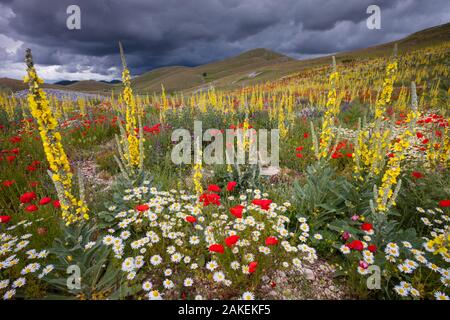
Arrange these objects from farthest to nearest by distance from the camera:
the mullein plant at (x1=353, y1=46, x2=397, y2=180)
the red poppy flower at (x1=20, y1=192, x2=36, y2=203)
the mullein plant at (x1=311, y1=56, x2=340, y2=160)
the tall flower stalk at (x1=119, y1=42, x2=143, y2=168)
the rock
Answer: the tall flower stalk at (x1=119, y1=42, x2=143, y2=168), the mullein plant at (x1=311, y1=56, x2=340, y2=160), the mullein plant at (x1=353, y1=46, x2=397, y2=180), the red poppy flower at (x1=20, y1=192, x2=36, y2=203), the rock

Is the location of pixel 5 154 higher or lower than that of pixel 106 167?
higher

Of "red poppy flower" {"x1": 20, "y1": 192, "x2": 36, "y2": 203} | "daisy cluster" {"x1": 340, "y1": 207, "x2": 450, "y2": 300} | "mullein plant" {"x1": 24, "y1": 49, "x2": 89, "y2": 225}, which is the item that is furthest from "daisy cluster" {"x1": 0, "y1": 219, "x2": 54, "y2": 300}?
"daisy cluster" {"x1": 340, "y1": 207, "x2": 450, "y2": 300}

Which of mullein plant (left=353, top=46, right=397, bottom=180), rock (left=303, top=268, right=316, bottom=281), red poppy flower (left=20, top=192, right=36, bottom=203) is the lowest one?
rock (left=303, top=268, right=316, bottom=281)

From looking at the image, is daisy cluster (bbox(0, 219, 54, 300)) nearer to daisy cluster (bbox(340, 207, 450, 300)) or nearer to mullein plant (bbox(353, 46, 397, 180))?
daisy cluster (bbox(340, 207, 450, 300))

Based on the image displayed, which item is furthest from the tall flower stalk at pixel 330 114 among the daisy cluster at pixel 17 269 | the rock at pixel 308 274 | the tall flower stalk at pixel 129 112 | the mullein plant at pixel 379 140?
the daisy cluster at pixel 17 269

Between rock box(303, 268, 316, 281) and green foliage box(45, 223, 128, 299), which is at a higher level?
green foliage box(45, 223, 128, 299)

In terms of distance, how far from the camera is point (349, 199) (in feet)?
10.9

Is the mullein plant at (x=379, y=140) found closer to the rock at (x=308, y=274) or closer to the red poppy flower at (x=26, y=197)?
the rock at (x=308, y=274)

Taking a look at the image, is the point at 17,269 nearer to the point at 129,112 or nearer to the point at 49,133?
the point at 49,133
